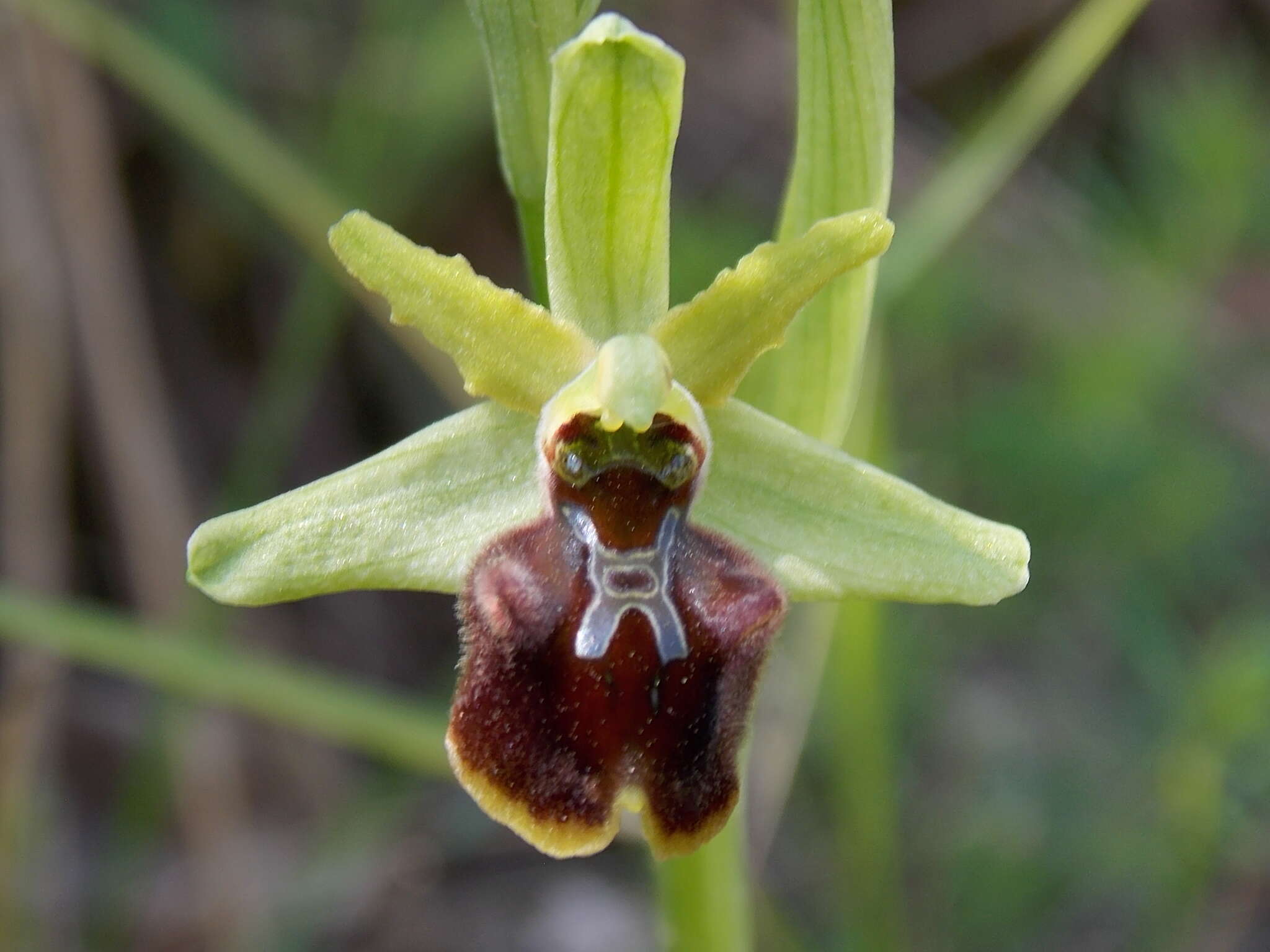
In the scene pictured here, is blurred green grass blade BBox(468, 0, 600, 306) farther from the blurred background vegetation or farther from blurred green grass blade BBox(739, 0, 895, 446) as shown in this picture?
the blurred background vegetation

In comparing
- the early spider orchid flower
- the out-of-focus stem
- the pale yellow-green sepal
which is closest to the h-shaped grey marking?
the early spider orchid flower

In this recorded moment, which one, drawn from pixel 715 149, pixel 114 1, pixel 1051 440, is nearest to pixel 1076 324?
pixel 1051 440

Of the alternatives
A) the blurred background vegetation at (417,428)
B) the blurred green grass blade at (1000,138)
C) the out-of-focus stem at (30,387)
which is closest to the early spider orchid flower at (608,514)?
the blurred green grass blade at (1000,138)

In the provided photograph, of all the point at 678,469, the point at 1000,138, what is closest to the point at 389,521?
the point at 678,469

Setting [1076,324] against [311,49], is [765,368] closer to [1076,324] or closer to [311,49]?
[1076,324]

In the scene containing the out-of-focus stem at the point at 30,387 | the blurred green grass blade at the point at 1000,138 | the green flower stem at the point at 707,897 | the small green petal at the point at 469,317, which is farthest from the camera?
the out-of-focus stem at the point at 30,387

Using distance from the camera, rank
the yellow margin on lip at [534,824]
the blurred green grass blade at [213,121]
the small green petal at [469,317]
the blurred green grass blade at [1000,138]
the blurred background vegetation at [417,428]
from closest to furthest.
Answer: the yellow margin on lip at [534,824] < the small green petal at [469,317] < the blurred green grass blade at [1000,138] < the blurred green grass blade at [213,121] < the blurred background vegetation at [417,428]

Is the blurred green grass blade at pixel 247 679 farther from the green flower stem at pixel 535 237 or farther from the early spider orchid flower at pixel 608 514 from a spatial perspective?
the green flower stem at pixel 535 237
